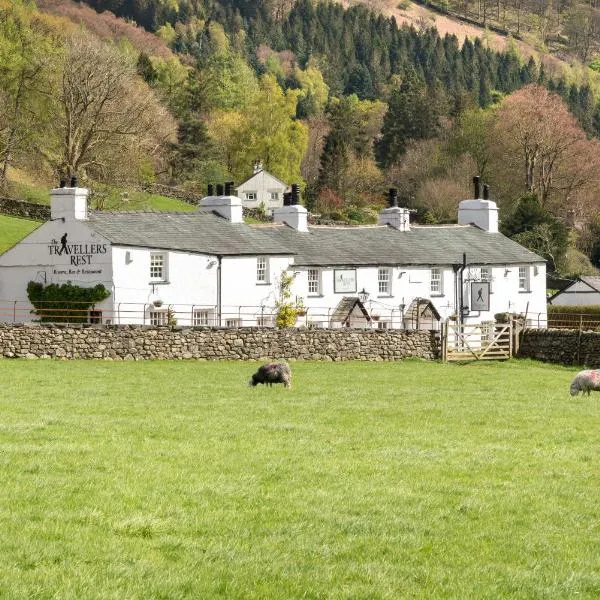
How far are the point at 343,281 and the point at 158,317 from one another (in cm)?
1118

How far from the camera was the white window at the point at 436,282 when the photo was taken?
65375mm

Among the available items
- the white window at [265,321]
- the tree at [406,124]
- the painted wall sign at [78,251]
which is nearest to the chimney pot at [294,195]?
the white window at [265,321]

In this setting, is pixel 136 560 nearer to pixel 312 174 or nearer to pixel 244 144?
pixel 244 144

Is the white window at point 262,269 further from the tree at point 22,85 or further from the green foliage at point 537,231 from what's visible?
the green foliage at point 537,231

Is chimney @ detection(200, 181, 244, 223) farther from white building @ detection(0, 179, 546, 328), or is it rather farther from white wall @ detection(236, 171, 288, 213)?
white wall @ detection(236, 171, 288, 213)

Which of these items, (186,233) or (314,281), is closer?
(186,233)

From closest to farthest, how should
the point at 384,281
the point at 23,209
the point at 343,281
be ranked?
the point at 343,281 < the point at 384,281 < the point at 23,209

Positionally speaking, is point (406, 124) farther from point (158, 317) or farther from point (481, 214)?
point (158, 317)

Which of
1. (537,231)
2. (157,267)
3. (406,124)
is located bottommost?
(157,267)

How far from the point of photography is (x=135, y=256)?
175ft

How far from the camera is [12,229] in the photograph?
7325cm

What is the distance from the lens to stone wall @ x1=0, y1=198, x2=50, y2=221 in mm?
80000

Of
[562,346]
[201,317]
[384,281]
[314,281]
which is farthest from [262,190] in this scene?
[562,346]

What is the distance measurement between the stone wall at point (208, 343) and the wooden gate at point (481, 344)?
793 mm
